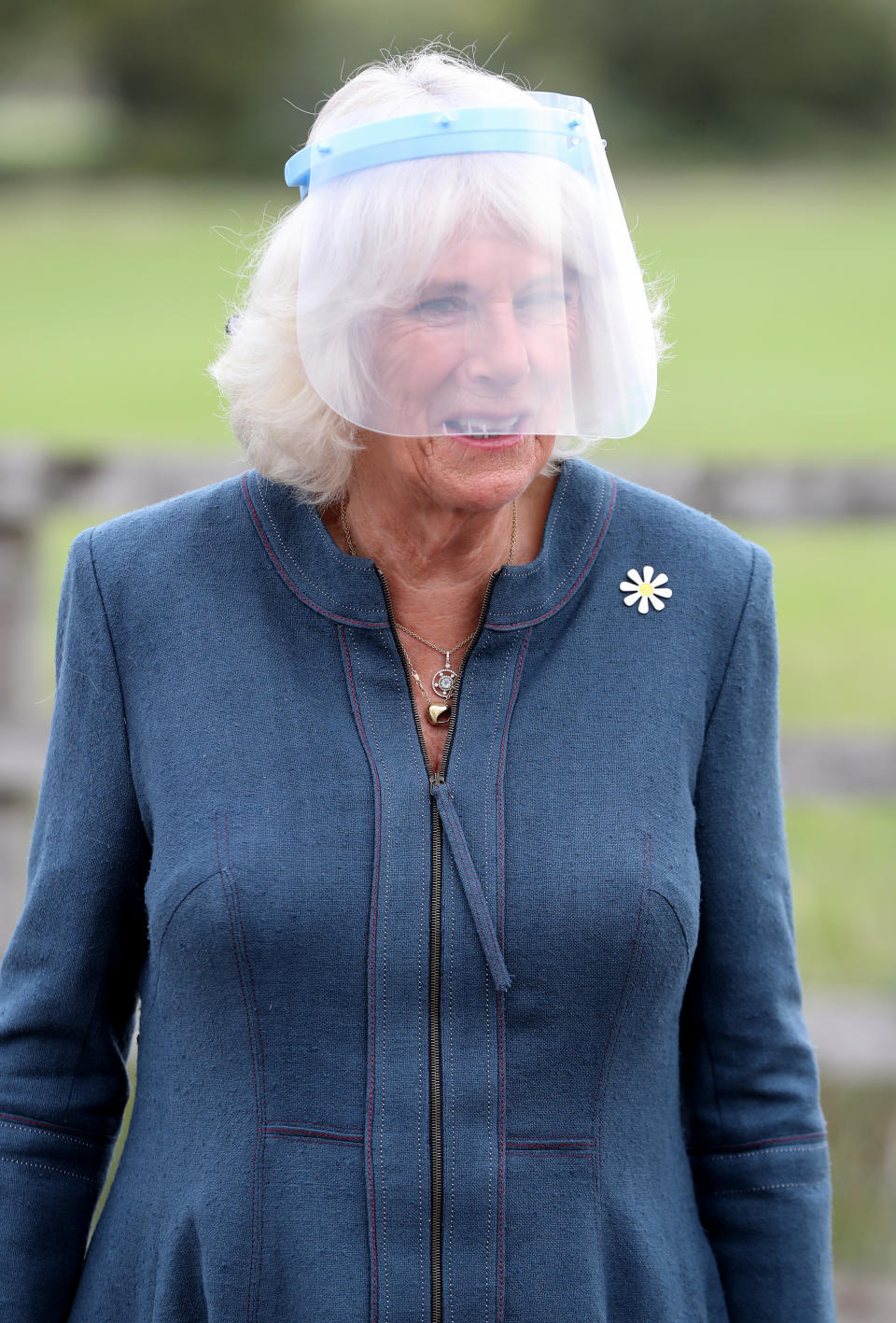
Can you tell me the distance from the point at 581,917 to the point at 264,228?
2.73ft

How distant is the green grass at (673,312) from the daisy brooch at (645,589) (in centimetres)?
148

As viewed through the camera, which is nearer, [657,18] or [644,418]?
[644,418]

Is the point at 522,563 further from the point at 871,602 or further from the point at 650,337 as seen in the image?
the point at 871,602

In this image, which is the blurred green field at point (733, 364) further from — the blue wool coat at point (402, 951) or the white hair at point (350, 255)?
the blue wool coat at point (402, 951)

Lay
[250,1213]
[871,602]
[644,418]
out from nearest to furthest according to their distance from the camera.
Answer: [250,1213], [644,418], [871,602]

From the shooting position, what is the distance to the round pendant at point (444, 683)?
1.52m

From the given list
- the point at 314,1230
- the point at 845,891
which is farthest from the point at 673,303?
the point at 314,1230

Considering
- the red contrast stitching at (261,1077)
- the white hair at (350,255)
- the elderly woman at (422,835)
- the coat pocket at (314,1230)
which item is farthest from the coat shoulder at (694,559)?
the coat pocket at (314,1230)

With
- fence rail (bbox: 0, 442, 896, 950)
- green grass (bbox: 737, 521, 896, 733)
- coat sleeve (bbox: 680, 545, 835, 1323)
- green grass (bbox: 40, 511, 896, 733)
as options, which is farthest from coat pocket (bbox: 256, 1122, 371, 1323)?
green grass (bbox: 40, 511, 896, 733)

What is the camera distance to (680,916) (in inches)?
57.8

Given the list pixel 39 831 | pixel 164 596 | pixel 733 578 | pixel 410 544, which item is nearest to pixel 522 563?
pixel 410 544

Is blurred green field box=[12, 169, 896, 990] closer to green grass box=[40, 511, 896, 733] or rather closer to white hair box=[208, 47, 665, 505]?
green grass box=[40, 511, 896, 733]

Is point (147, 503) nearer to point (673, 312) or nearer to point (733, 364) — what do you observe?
point (673, 312)

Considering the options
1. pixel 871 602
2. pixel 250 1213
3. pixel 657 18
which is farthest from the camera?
pixel 657 18
